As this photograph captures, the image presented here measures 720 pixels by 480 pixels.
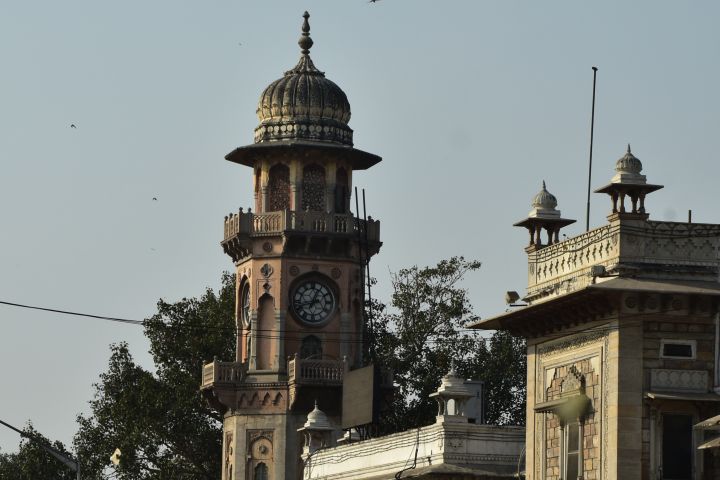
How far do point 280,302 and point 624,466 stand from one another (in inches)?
1309

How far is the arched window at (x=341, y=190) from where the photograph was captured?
74.2m

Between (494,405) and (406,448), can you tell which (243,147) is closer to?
(494,405)

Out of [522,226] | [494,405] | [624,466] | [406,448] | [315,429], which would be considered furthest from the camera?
[494,405]

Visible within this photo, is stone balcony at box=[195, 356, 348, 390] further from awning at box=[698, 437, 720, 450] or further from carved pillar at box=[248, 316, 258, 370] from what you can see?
awning at box=[698, 437, 720, 450]

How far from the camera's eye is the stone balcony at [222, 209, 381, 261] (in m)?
72.7

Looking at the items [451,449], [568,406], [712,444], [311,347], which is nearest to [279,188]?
[311,347]

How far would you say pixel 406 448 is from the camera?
54.6m

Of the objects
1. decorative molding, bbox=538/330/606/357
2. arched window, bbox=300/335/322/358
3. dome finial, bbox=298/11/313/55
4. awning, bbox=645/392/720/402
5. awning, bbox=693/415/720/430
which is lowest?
awning, bbox=693/415/720/430

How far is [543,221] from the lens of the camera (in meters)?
45.2

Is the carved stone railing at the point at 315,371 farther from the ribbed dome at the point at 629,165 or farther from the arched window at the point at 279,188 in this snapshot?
the ribbed dome at the point at 629,165

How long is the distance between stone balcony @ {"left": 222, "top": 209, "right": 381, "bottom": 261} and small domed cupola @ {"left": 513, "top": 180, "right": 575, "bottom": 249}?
27447mm

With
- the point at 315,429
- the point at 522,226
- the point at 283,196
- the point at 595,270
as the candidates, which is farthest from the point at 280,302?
the point at 595,270

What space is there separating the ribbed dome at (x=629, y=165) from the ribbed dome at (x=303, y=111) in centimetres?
3280

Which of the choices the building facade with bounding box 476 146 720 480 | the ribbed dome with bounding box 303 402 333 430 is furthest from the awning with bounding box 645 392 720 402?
the ribbed dome with bounding box 303 402 333 430
